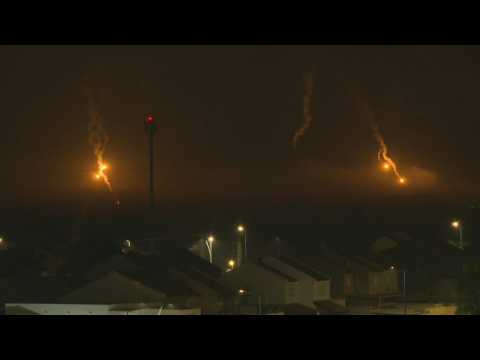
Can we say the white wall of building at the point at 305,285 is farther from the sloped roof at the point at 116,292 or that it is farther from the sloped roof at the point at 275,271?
the sloped roof at the point at 116,292

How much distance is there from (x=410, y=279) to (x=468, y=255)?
2.82m

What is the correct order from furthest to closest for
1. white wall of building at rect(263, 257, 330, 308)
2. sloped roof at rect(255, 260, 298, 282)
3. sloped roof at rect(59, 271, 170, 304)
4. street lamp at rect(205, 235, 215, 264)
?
1. street lamp at rect(205, 235, 215, 264)
2. white wall of building at rect(263, 257, 330, 308)
3. sloped roof at rect(255, 260, 298, 282)
4. sloped roof at rect(59, 271, 170, 304)

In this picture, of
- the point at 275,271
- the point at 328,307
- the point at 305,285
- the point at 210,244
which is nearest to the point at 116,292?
the point at 275,271

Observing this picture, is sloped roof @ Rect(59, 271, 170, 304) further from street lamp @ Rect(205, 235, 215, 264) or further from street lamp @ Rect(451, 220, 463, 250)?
street lamp @ Rect(451, 220, 463, 250)

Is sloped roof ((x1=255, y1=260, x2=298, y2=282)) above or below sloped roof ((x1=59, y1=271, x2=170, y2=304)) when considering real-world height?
above

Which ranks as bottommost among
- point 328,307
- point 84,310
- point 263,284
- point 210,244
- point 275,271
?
point 84,310

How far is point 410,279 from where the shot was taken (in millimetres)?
24625

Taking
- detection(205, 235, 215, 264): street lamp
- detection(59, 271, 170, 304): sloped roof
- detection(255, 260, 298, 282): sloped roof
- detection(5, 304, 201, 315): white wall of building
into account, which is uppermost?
detection(205, 235, 215, 264): street lamp

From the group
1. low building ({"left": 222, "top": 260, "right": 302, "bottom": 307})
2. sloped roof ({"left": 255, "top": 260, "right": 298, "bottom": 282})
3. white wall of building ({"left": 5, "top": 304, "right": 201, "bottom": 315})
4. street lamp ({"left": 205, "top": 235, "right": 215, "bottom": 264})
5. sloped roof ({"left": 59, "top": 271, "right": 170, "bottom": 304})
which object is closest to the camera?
white wall of building ({"left": 5, "top": 304, "right": 201, "bottom": 315})

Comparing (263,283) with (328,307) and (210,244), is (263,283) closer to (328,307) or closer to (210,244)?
(328,307)

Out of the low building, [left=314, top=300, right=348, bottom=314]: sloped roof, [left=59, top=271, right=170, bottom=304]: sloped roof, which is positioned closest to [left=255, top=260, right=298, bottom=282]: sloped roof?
the low building

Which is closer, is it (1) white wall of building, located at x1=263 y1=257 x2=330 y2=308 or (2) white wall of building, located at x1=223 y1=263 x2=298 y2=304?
(2) white wall of building, located at x1=223 y1=263 x2=298 y2=304

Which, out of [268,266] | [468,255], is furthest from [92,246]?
[468,255]

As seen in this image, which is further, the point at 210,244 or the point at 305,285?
the point at 210,244
